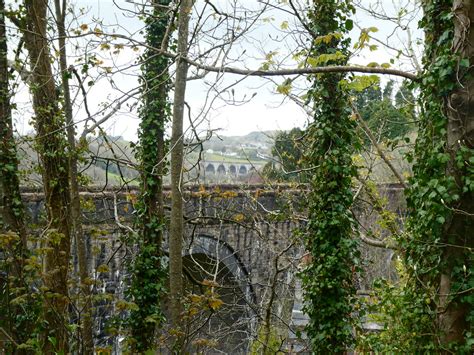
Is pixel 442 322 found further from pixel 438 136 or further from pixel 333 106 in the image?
pixel 333 106

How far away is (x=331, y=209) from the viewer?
7438 millimetres

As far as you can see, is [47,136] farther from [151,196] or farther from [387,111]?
[387,111]

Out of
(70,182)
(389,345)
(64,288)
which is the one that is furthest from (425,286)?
(70,182)

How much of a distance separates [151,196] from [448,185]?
18.0 feet

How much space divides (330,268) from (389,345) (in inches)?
70.2

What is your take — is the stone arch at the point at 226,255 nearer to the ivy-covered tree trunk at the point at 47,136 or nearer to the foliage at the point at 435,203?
the ivy-covered tree trunk at the point at 47,136

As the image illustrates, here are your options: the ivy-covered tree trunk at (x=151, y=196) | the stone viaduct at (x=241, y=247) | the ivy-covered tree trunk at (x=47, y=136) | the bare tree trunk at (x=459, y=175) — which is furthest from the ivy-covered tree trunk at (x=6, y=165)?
the bare tree trunk at (x=459, y=175)

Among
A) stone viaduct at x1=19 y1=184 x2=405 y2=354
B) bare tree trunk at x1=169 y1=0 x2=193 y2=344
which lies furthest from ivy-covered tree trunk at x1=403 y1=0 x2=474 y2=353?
stone viaduct at x1=19 y1=184 x2=405 y2=354

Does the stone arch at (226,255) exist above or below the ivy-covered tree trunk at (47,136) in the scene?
below

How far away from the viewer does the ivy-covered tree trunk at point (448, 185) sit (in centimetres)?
430

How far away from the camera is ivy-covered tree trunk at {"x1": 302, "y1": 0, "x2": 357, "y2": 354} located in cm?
730

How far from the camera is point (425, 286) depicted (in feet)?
15.6

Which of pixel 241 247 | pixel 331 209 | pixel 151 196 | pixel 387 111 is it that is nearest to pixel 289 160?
pixel 241 247

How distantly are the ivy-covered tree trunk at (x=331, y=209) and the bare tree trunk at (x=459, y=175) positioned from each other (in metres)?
2.81
